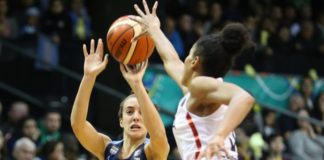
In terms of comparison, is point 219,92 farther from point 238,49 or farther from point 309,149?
point 309,149

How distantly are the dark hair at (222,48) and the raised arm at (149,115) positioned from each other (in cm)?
45

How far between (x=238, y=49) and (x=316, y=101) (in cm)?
823

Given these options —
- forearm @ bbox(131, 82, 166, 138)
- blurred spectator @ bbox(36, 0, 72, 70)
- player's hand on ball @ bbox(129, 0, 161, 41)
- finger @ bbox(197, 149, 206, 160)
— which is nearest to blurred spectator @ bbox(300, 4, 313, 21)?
blurred spectator @ bbox(36, 0, 72, 70)

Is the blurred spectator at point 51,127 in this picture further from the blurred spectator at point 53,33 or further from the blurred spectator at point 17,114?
the blurred spectator at point 53,33

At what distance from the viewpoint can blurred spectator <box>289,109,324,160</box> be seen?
11.3m

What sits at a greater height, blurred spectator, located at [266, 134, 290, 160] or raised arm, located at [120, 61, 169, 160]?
raised arm, located at [120, 61, 169, 160]

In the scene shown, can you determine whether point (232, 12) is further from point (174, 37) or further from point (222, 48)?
point (222, 48)

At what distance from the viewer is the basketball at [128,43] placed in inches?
207

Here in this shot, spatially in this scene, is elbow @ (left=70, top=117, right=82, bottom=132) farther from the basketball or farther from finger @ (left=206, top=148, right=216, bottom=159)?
finger @ (left=206, top=148, right=216, bottom=159)

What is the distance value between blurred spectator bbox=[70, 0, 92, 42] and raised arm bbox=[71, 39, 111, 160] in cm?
600

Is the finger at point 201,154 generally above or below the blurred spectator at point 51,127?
above

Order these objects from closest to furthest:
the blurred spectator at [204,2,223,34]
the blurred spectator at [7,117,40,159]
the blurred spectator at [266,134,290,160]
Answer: the blurred spectator at [7,117,40,159]
the blurred spectator at [266,134,290,160]
the blurred spectator at [204,2,223,34]

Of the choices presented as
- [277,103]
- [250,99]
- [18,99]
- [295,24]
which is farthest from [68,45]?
[250,99]

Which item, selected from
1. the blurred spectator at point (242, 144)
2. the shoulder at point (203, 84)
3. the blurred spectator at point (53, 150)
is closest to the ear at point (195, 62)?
the shoulder at point (203, 84)
